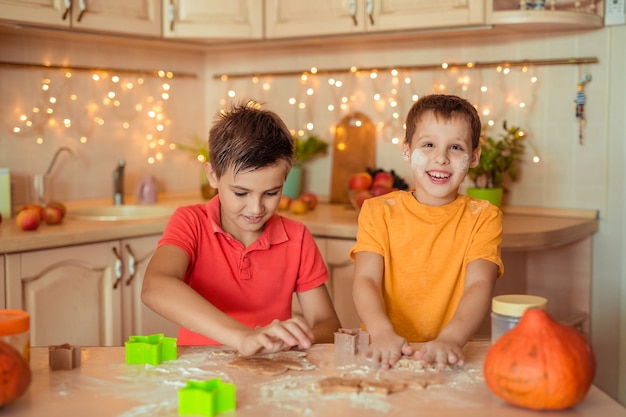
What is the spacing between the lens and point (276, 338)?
1319 mm

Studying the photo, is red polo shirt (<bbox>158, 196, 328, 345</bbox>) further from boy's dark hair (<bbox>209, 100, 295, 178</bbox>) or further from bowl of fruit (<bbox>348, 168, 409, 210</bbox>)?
bowl of fruit (<bbox>348, 168, 409, 210</bbox>)

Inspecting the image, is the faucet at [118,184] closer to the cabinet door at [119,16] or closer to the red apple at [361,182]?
the cabinet door at [119,16]

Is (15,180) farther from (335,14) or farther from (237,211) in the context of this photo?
(237,211)

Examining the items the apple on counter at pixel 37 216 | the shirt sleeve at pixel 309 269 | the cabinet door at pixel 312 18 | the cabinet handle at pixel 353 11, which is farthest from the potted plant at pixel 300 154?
the shirt sleeve at pixel 309 269

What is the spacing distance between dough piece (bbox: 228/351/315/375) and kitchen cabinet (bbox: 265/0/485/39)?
1.72 metres

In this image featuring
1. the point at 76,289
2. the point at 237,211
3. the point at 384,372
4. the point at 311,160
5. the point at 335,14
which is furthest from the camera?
the point at 311,160

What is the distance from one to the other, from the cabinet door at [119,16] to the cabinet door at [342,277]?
1037 mm

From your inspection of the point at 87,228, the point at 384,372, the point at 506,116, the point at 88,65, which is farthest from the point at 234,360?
the point at 88,65

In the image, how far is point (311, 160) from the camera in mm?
3502

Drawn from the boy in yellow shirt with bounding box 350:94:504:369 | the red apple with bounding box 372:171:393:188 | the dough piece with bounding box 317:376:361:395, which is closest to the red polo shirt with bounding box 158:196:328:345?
the boy in yellow shirt with bounding box 350:94:504:369

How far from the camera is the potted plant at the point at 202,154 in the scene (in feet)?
11.2

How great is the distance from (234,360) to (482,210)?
0.66m

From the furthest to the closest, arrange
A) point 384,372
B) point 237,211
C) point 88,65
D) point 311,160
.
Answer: point 311,160 < point 88,65 < point 237,211 < point 384,372

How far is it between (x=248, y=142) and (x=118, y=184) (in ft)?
5.94
